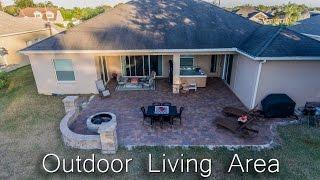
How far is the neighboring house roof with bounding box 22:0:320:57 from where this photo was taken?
1123 cm

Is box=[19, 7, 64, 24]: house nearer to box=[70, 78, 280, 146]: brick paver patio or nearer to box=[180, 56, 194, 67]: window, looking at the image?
box=[70, 78, 280, 146]: brick paver patio

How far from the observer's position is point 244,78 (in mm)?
12227

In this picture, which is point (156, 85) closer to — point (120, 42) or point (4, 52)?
point (120, 42)

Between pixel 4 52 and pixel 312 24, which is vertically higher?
pixel 312 24

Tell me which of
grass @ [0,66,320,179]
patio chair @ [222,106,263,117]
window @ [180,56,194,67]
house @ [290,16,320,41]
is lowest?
grass @ [0,66,320,179]

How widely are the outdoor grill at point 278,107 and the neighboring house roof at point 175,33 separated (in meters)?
2.31

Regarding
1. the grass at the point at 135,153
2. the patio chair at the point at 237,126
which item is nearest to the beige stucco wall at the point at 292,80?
the grass at the point at 135,153

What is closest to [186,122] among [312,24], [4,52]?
[312,24]

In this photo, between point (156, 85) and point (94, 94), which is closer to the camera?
point (94, 94)

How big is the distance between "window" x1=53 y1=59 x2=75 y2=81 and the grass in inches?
119

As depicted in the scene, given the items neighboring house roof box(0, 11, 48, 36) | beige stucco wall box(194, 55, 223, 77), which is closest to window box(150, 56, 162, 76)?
beige stucco wall box(194, 55, 223, 77)

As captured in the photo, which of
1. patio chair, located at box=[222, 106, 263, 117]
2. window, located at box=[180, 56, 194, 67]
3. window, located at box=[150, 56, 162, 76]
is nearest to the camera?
patio chair, located at box=[222, 106, 263, 117]

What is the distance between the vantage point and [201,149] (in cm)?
852

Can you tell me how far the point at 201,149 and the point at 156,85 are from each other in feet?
24.8
